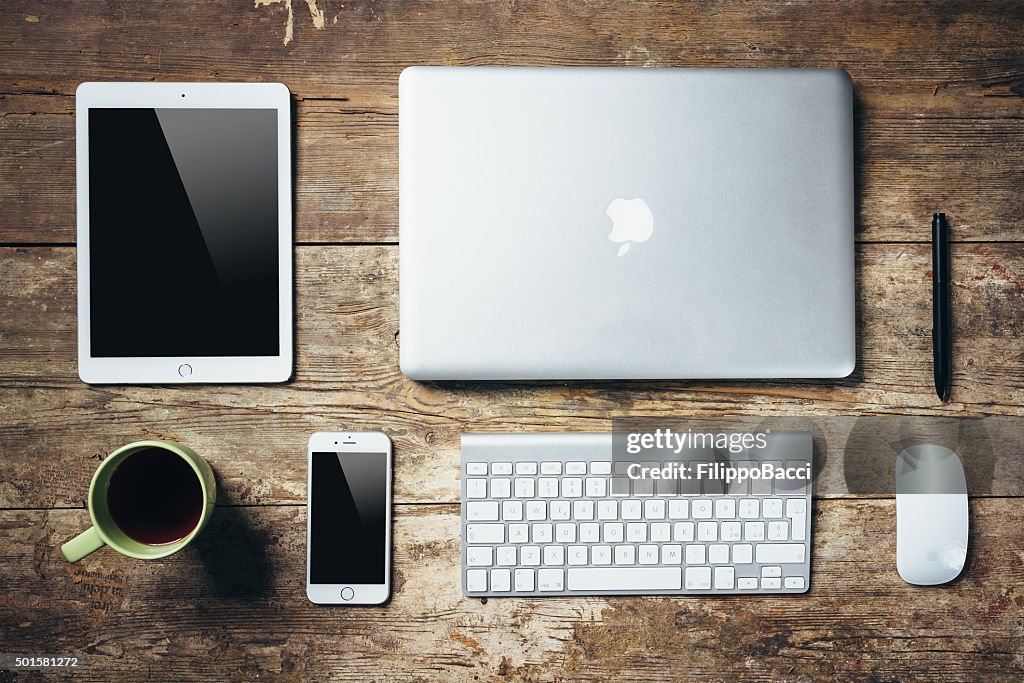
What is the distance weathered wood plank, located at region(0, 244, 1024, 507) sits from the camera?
744mm

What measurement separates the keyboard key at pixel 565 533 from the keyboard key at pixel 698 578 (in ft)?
0.45

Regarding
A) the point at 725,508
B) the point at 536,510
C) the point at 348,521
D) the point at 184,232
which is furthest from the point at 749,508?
the point at 184,232

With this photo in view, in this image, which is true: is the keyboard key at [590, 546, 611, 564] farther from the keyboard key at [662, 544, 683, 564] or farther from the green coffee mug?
the green coffee mug

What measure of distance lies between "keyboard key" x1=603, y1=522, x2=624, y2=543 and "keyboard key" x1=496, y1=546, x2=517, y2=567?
106mm

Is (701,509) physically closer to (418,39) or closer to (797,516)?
(797,516)

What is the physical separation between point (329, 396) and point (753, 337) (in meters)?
0.47

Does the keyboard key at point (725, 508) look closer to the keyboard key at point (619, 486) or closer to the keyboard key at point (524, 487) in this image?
the keyboard key at point (619, 486)

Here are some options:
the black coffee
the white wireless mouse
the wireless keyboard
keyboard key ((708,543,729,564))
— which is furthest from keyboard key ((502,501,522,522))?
the white wireless mouse

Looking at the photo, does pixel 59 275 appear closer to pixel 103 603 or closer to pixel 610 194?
pixel 103 603

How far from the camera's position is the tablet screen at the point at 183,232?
2.36 feet

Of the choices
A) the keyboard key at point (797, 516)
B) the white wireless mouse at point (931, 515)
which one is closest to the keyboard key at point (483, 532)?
the keyboard key at point (797, 516)

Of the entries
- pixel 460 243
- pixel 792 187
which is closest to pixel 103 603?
pixel 460 243

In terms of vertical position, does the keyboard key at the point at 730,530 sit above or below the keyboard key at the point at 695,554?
above

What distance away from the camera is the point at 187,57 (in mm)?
742
